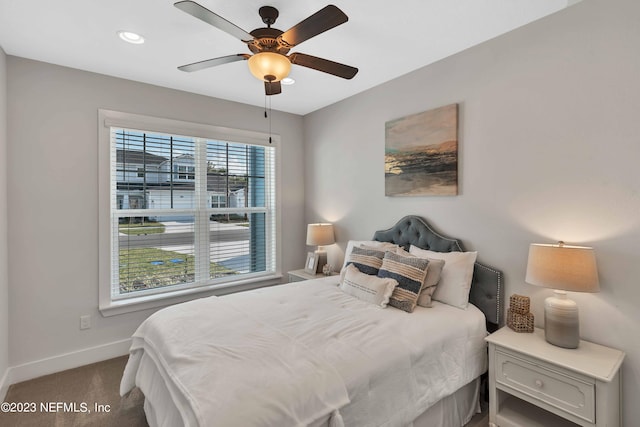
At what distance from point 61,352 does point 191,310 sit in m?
1.64

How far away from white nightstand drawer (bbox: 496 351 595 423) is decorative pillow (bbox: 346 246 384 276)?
3.34ft

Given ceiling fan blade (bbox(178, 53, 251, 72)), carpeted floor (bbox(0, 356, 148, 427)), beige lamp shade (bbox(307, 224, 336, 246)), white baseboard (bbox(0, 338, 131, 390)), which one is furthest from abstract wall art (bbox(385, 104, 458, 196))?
white baseboard (bbox(0, 338, 131, 390))

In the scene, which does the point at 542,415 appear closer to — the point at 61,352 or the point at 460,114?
the point at 460,114

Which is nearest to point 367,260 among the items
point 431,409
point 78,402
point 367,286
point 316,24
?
point 367,286

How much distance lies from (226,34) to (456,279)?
8.09ft

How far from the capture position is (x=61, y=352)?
2719mm

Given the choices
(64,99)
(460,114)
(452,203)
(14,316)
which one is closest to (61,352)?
(14,316)

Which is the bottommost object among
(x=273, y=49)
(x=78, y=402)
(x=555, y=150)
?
(x=78, y=402)

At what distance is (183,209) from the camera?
11.2 feet

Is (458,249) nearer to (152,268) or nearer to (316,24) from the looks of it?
(316,24)

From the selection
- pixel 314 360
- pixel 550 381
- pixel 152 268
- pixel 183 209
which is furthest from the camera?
pixel 183 209

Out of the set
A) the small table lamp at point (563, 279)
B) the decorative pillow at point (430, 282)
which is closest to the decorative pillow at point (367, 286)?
the decorative pillow at point (430, 282)

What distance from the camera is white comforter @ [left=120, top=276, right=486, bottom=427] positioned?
1.26m

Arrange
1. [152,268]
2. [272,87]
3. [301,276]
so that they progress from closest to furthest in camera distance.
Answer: [272,87]
[152,268]
[301,276]
